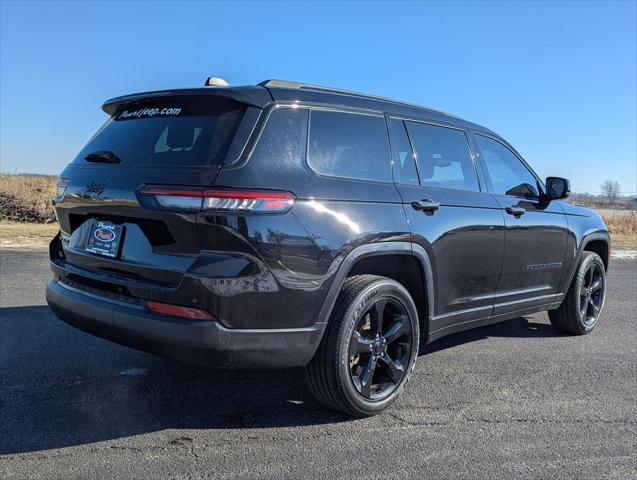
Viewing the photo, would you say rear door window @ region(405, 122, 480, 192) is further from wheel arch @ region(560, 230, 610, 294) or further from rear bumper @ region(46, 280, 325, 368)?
wheel arch @ region(560, 230, 610, 294)

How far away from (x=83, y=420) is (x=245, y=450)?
103cm

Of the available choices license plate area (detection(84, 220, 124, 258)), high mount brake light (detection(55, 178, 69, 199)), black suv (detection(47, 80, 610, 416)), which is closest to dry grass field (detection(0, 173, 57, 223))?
high mount brake light (detection(55, 178, 69, 199))

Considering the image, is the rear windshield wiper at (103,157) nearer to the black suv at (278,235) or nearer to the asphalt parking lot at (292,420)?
the black suv at (278,235)

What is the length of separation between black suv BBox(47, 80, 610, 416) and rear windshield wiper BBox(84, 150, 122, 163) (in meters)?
0.02

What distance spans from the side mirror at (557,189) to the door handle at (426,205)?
6.10 ft

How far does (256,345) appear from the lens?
2.89m

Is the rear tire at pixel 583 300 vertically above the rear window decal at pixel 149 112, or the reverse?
the rear window decal at pixel 149 112

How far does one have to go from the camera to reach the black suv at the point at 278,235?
2.81 metres

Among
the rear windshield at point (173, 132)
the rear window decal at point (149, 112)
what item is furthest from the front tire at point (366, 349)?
the rear window decal at point (149, 112)

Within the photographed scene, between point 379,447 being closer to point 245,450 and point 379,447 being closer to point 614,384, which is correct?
point 245,450

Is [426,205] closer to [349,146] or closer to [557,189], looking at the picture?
[349,146]

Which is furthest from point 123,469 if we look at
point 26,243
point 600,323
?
point 26,243

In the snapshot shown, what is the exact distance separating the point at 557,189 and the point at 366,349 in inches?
111

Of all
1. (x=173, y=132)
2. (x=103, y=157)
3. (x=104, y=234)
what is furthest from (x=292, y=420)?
(x=103, y=157)
